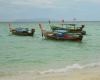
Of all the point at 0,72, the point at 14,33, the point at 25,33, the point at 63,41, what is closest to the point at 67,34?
the point at 63,41

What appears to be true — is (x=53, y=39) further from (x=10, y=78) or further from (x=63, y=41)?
(x=10, y=78)

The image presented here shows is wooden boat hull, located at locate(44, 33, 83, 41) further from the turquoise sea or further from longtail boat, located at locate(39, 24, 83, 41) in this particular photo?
the turquoise sea

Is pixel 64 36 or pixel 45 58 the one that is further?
pixel 64 36

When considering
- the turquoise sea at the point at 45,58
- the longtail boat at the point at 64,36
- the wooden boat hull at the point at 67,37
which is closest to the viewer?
the turquoise sea at the point at 45,58

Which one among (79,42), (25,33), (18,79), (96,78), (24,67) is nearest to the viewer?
(96,78)

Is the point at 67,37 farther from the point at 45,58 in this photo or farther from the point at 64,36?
the point at 45,58

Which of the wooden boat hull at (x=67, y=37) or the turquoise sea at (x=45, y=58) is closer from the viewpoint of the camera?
the turquoise sea at (x=45, y=58)

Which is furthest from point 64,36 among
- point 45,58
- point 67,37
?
point 45,58

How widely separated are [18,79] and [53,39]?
25.1 meters

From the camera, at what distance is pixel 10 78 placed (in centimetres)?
1173

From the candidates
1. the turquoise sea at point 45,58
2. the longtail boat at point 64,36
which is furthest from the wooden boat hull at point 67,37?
the turquoise sea at point 45,58

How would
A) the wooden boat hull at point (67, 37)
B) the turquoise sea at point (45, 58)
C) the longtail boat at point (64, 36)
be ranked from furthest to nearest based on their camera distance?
the longtail boat at point (64, 36)
the wooden boat hull at point (67, 37)
the turquoise sea at point (45, 58)

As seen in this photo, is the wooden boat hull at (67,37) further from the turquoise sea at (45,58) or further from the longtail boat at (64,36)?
the turquoise sea at (45,58)

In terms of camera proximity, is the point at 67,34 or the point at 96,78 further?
the point at 67,34
